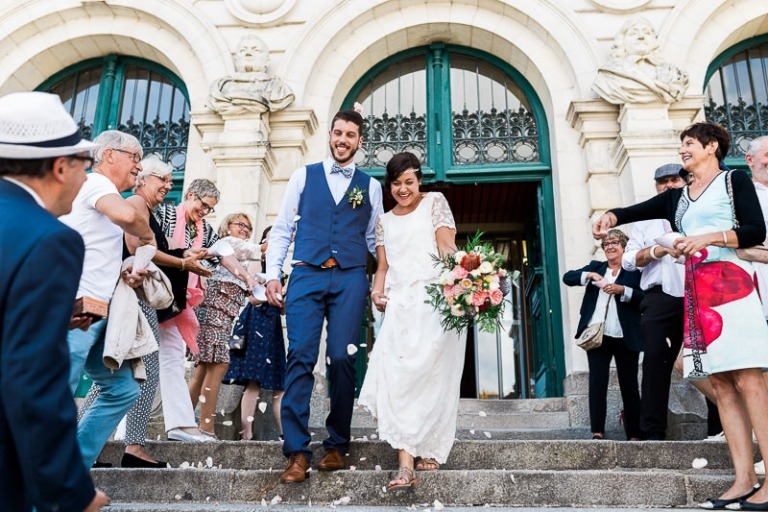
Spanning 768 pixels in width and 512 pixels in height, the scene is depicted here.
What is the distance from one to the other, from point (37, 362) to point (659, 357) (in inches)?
181

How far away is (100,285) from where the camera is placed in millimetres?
3629

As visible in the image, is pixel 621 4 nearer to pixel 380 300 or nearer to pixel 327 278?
pixel 380 300

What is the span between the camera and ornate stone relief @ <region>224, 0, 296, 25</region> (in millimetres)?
8891

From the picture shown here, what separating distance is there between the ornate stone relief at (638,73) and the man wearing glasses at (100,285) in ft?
19.5

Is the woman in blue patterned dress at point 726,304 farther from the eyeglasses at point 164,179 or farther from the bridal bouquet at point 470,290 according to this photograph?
the eyeglasses at point 164,179

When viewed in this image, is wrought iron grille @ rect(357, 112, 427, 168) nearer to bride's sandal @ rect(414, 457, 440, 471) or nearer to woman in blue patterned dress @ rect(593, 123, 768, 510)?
woman in blue patterned dress @ rect(593, 123, 768, 510)

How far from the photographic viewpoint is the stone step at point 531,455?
451 centimetres

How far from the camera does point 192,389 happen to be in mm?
5730

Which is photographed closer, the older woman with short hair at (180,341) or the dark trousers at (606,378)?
the older woman with short hair at (180,341)

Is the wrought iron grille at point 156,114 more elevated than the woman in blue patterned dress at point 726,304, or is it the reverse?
the wrought iron grille at point 156,114

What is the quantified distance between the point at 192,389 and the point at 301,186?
2.18 m

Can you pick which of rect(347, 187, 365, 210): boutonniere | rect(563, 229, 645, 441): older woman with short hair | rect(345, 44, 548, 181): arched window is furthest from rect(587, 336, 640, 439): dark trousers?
rect(345, 44, 548, 181): arched window

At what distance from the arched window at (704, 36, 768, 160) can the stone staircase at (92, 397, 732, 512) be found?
5.47 m

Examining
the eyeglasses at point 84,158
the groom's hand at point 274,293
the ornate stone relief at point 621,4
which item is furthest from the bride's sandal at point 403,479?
the ornate stone relief at point 621,4
